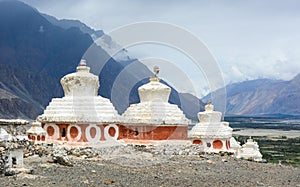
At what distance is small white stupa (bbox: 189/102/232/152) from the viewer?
26734mm

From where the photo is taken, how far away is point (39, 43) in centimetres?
14038

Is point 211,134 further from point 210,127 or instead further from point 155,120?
point 155,120

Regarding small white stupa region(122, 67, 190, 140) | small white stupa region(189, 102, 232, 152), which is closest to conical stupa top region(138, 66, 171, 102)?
small white stupa region(122, 67, 190, 140)

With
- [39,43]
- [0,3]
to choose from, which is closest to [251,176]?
[39,43]

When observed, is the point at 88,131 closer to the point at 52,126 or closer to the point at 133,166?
the point at 52,126

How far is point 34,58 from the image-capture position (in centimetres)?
13162

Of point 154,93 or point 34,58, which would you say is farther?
point 34,58

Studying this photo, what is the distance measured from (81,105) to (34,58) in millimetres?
113556

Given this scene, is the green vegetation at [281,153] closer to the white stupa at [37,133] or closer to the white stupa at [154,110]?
the white stupa at [154,110]

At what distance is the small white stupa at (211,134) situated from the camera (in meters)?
26.7

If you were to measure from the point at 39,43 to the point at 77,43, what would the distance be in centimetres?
1870

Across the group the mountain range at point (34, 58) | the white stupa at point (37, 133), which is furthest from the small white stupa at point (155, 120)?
the mountain range at point (34, 58)

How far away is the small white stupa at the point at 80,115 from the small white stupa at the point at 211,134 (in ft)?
19.3

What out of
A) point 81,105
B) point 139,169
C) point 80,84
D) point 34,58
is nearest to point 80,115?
point 81,105
